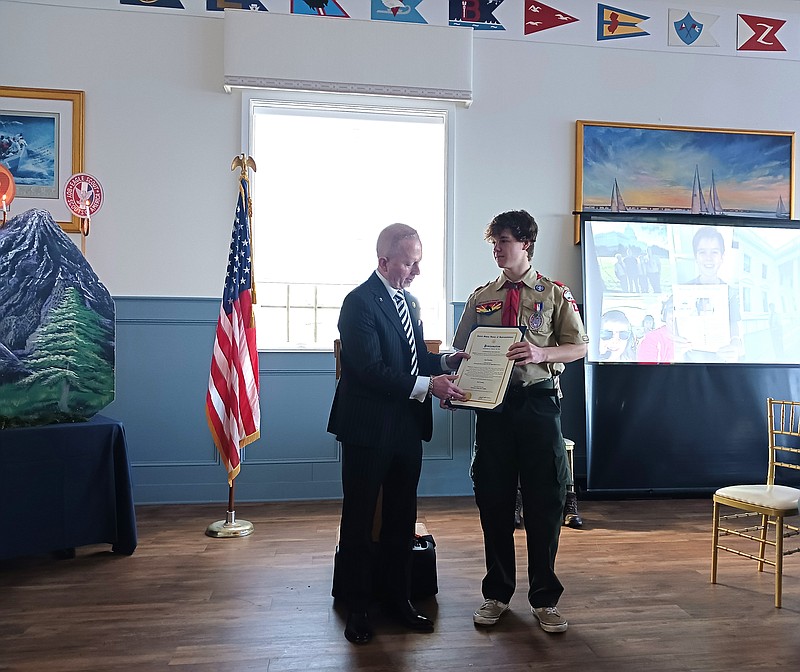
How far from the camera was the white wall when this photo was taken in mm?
4656

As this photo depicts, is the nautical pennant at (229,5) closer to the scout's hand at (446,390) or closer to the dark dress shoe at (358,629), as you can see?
the scout's hand at (446,390)

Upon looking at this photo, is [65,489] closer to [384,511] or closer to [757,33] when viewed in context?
[384,511]

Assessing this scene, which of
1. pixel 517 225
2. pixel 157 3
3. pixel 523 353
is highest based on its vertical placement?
pixel 157 3

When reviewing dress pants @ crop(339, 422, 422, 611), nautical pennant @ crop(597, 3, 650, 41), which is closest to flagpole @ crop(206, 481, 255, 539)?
dress pants @ crop(339, 422, 422, 611)

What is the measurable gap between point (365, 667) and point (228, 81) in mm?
3795

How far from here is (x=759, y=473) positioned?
498 cm

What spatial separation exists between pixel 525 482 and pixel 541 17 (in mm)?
3797

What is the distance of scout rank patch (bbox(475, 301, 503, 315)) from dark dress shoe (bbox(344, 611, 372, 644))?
125cm

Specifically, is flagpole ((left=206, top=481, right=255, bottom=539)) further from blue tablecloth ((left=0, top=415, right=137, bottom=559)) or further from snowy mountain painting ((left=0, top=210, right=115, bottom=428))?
snowy mountain painting ((left=0, top=210, right=115, bottom=428))

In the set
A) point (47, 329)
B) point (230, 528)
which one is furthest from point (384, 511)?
point (47, 329)

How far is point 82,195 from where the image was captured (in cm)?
417

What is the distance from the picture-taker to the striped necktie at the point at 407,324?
2.62m

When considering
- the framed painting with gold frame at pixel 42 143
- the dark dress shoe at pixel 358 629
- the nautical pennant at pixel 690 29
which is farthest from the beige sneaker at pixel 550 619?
A: the nautical pennant at pixel 690 29

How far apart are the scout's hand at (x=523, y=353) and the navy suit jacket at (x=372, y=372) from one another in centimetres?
39
